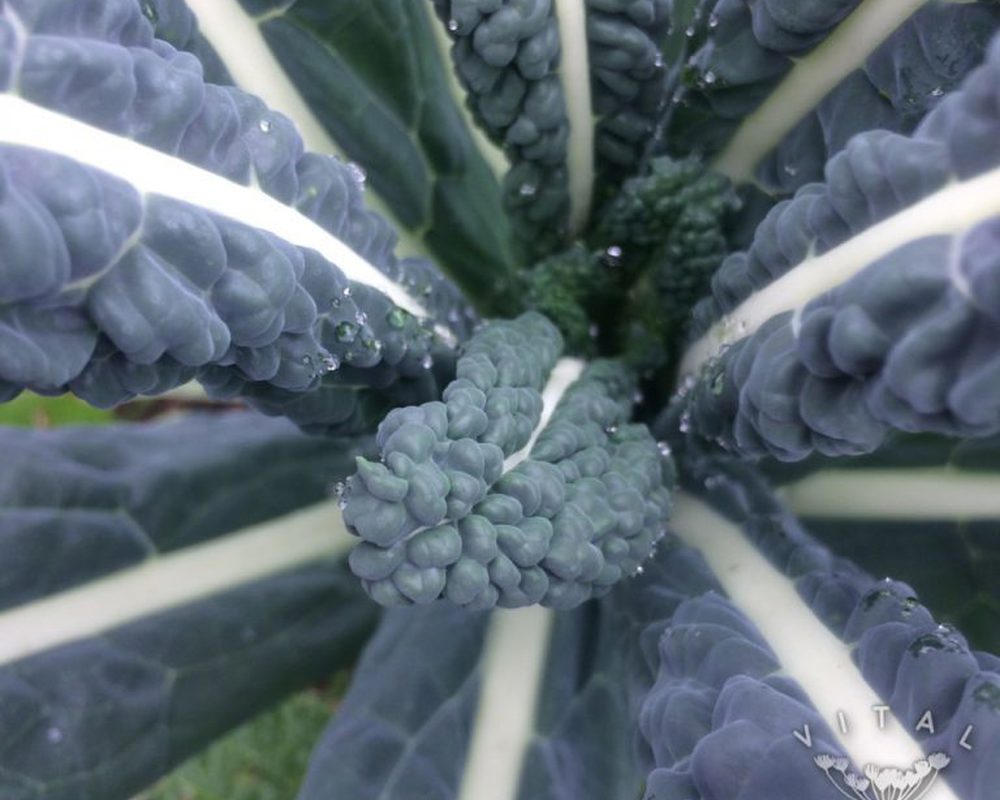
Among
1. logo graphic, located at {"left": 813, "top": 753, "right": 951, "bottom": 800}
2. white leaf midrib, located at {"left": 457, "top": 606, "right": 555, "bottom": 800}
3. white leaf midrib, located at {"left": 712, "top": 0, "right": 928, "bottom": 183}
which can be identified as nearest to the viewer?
logo graphic, located at {"left": 813, "top": 753, "right": 951, "bottom": 800}

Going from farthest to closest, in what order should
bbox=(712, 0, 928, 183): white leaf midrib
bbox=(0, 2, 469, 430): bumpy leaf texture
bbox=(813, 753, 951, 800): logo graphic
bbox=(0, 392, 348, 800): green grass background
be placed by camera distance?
1. bbox=(0, 392, 348, 800): green grass background
2. bbox=(712, 0, 928, 183): white leaf midrib
3. bbox=(813, 753, 951, 800): logo graphic
4. bbox=(0, 2, 469, 430): bumpy leaf texture

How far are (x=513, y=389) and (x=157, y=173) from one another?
0.27 metres

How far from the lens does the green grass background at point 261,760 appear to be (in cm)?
144

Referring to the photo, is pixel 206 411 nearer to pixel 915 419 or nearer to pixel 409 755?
pixel 409 755

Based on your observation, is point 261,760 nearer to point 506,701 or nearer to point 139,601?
point 139,601

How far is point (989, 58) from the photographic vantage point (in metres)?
0.52

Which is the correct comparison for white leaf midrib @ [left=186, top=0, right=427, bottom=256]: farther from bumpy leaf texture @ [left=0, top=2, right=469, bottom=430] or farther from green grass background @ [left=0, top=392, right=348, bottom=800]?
green grass background @ [left=0, top=392, right=348, bottom=800]

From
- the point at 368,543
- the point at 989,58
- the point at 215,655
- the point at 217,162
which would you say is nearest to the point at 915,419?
the point at 989,58

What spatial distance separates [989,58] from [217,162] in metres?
0.41

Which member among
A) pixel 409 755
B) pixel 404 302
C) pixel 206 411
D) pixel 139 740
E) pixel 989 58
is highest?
pixel 989 58

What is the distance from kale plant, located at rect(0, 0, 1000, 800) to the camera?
1.82ft

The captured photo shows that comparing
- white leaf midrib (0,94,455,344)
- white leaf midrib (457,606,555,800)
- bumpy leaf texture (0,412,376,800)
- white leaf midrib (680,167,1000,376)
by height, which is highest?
white leaf midrib (680,167,1000,376)

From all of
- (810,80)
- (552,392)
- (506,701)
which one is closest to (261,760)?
(506,701)

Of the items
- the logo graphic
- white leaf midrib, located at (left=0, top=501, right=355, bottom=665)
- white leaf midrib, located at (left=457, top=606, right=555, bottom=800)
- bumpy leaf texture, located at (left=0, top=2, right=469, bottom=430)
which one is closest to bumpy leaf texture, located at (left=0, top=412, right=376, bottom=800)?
white leaf midrib, located at (left=0, top=501, right=355, bottom=665)
